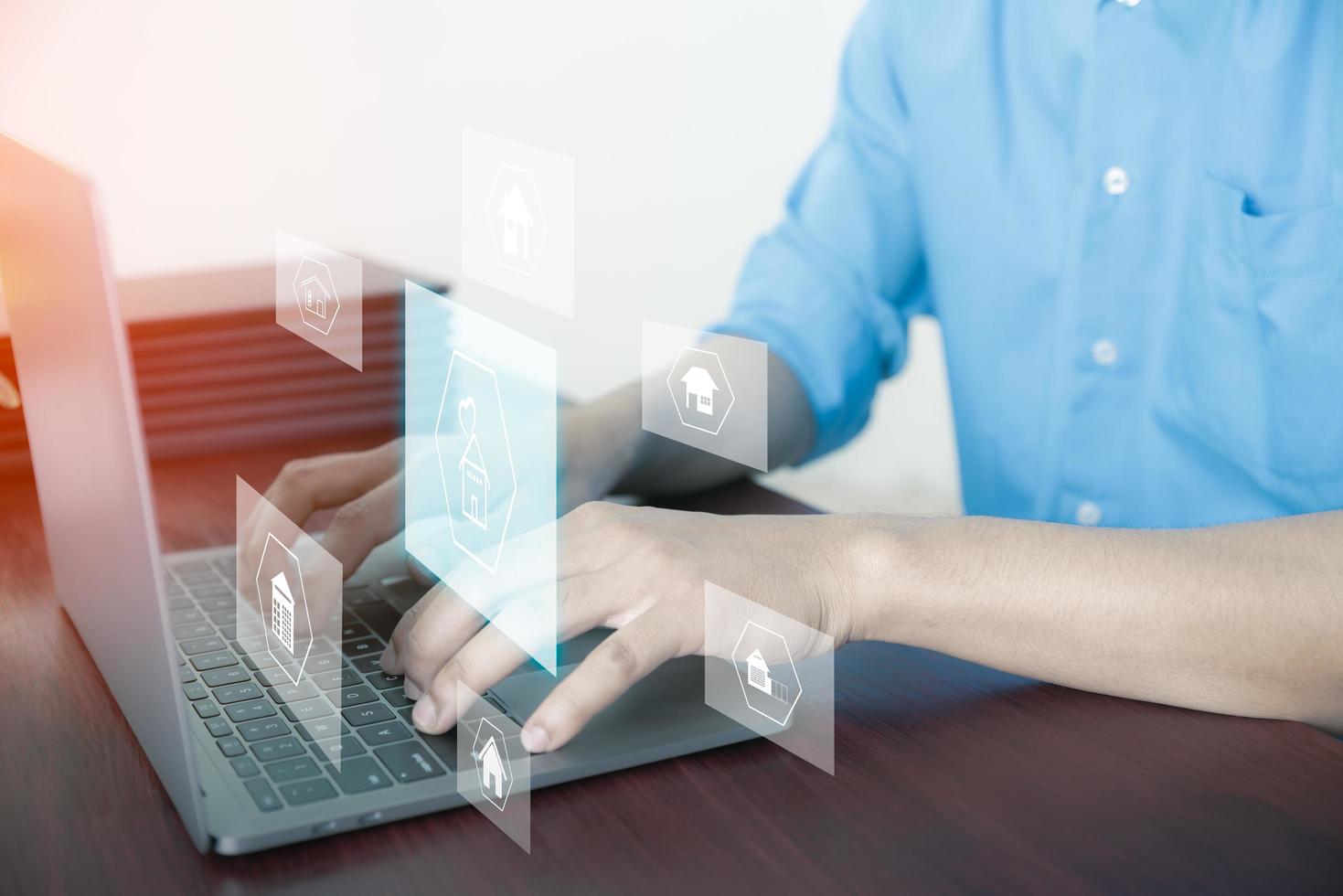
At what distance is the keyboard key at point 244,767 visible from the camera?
489mm

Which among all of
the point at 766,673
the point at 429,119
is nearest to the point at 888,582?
the point at 766,673

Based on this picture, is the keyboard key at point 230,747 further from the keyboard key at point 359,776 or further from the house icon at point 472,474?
the house icon at point 472,474

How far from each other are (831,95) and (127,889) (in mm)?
2268

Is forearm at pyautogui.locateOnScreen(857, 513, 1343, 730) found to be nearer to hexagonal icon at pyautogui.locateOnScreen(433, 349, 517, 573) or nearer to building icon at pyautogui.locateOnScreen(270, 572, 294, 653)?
hexagonal icon at pyautogui.locateOnScreen(433, 349, 517, 573)

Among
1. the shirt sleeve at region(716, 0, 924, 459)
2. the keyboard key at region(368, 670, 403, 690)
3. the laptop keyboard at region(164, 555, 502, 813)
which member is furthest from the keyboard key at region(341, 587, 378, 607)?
the shirt sleeve at region(716, 0, 924, 459)

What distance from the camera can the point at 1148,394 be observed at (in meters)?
0.92

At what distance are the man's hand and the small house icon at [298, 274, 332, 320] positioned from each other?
0.76 ft

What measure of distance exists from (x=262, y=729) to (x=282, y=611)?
0.14 m

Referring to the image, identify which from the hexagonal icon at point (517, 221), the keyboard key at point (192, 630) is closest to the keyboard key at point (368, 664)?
the keyboard key at point (192, 630)

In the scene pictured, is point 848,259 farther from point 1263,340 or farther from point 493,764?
point 493,764

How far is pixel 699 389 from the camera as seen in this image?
0.82m

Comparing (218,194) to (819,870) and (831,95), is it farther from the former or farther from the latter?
(819,870)

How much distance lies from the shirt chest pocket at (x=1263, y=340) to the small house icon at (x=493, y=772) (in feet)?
2.04

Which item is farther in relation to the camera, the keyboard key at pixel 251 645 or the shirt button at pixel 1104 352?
the shirt button at pixel 1104 352
